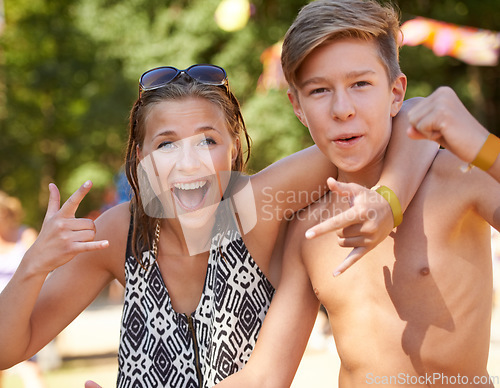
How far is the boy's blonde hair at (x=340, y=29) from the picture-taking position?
2252 mm

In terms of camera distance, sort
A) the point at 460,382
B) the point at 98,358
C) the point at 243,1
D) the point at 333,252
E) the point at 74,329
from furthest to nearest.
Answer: the point at 243,1, the point at 74,329, the point at 98,358, the point at 333,252, the point at 460,382

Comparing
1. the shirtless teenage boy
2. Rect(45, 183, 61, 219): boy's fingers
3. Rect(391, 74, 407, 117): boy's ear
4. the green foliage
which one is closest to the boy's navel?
the shirtless teenage boy

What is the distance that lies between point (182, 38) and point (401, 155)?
13.5 meters

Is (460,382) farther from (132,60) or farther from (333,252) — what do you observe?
(132,60)

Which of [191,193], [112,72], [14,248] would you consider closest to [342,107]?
[191,193]

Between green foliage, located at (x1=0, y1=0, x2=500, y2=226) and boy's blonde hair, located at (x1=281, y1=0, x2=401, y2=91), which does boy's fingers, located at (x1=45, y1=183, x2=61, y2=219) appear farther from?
green foliage, located at (x1=0, y1=0, x2=500, y2=226)

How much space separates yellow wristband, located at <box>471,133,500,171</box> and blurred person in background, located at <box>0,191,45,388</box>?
502cm

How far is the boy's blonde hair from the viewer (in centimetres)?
225

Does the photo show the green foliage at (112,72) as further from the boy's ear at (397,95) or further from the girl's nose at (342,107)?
the girl's nose at (342,107)

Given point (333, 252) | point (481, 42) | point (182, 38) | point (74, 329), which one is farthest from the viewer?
point (182, 38)

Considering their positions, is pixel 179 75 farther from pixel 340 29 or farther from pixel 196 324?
pixel 196 324

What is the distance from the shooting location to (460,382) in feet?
7.11

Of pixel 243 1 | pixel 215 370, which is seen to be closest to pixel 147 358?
pixel 215 370

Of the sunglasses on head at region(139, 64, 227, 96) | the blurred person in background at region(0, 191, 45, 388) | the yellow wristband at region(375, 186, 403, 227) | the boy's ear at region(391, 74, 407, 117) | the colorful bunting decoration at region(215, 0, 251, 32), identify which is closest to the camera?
the yellow wristband at region(375, 186, 403, 227)
